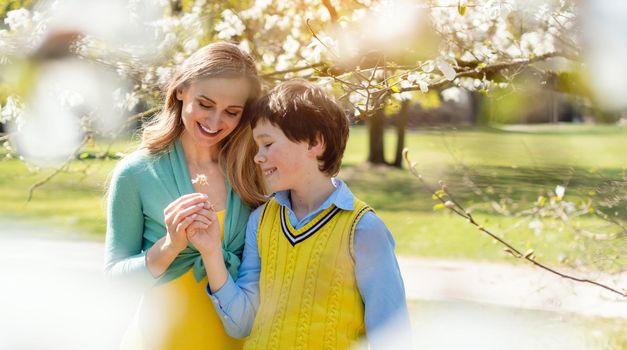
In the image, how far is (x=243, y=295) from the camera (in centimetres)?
172

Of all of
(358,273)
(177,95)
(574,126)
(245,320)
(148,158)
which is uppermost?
(177,95)

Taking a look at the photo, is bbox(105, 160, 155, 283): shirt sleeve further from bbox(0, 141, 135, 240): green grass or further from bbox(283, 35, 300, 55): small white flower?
bbox(0, 141, 135, 240): green grass

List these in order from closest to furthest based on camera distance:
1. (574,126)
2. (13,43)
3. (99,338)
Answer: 1. (13,43)
2. (99,338)
3. (574,126)

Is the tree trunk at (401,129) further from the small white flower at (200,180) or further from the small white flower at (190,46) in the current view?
the small white flower at (200,180)

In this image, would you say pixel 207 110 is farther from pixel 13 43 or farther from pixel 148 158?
Result: pixel 13 43

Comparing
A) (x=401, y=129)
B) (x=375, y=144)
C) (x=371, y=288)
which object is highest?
(x=371, y=288)

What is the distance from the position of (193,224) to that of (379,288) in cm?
37

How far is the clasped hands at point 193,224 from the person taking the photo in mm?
1633

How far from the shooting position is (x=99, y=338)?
195 inches

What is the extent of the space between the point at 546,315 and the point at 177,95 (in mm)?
4046

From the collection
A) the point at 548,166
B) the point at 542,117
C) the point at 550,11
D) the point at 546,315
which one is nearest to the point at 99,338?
the point at 546,315

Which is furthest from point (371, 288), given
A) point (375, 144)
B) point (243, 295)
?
point (375, 144)

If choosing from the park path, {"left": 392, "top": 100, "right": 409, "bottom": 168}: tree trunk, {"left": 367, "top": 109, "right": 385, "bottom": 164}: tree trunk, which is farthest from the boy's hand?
{"left": 367, "top": 109, "right": 385, "bottom": 164}: tree trunk

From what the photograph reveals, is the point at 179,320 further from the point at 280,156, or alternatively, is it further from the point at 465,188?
the point at 465,188
